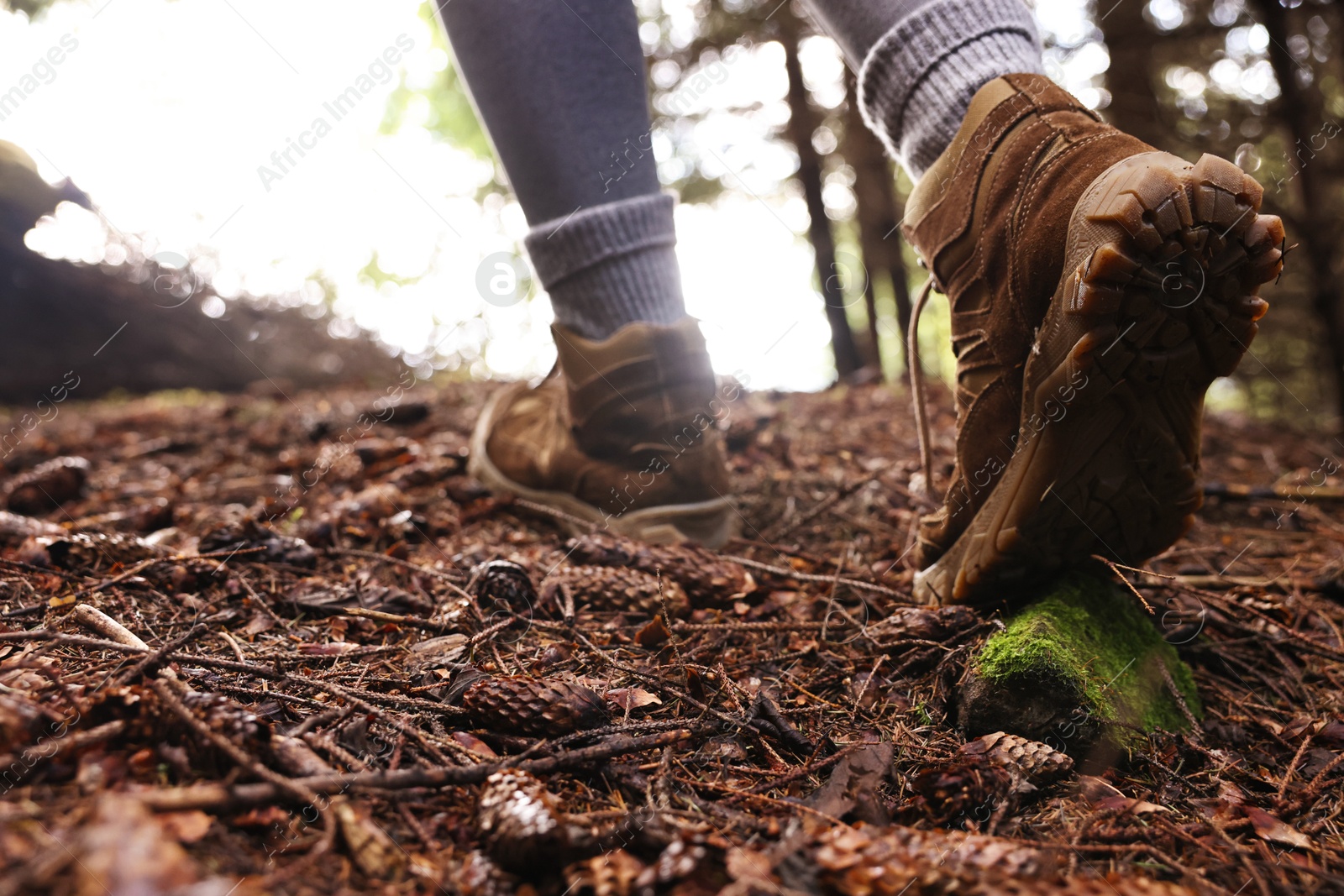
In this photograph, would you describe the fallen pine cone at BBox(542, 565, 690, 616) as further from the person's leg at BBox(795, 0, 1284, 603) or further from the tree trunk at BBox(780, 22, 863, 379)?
the tree trunk at BBox(780, 22, 863, 379)

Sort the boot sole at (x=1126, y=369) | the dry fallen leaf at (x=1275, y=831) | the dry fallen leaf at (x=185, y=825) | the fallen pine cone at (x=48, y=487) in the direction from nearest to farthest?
the dry fallen leaf at (x=185, y=825)
the dry fallen leaf at (x=1275, y=831)
the boot sole at (x=1126, y=369)
the fallen pine cone at (x=48, y=487)

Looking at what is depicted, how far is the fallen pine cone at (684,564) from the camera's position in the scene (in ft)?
4.62

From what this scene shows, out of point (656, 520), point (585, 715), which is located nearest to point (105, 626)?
point (585, 715)

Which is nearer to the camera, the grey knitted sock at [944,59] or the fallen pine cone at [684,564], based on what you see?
the grey knitted sock at [944,59]

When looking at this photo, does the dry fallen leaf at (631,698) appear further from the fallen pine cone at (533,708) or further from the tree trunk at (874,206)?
the tree trunk at (874,206)

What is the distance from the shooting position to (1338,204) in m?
6.19

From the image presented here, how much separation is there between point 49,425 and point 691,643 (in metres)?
4.05

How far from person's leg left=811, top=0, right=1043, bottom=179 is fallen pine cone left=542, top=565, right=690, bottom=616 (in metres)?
0.90

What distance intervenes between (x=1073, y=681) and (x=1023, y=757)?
0.56ft

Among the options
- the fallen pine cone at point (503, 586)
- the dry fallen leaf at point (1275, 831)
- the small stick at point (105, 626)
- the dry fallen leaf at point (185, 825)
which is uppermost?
the small stick at point (105, 626)

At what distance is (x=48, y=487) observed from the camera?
203 cm

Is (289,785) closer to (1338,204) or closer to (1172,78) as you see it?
(1172,78)

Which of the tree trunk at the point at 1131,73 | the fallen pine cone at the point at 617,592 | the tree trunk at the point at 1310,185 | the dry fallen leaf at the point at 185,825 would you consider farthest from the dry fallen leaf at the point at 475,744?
the tree trunk at the point at 1310,185

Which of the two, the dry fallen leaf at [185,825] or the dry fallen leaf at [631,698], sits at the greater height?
the dry fallen leaf at [185,825]
